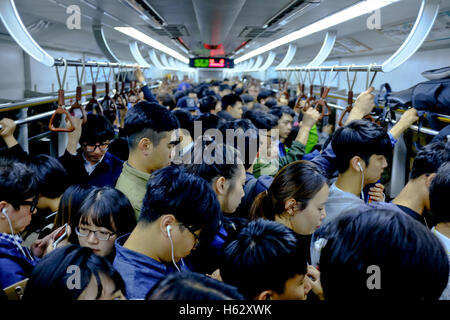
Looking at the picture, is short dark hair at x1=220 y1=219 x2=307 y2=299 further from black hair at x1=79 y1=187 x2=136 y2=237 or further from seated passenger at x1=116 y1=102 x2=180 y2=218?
seated passenger at x1=116 y1=102 x2=180 y2=218

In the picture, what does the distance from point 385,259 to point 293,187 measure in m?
0.89

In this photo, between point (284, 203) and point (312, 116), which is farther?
point (312, 116)

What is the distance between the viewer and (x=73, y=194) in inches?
73.0

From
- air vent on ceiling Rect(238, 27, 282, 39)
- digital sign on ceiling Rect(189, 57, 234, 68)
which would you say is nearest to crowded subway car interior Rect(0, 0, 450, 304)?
air vent on ceiling Rect(238, 27, 282, 39)

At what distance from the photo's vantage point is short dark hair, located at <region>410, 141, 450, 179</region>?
1854 millimetres

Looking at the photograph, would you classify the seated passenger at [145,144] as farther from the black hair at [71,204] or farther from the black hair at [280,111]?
the black hair at [280,111]

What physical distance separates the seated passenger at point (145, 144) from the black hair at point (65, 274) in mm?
943

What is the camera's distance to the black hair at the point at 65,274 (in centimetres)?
98

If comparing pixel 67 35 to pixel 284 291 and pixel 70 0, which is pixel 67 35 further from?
pixel 284 291

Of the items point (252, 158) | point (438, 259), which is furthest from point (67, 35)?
point (438, 259)

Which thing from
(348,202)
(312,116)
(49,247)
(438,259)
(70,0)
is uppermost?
(70,0)

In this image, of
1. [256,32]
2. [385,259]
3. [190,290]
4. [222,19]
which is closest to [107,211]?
[190,290]

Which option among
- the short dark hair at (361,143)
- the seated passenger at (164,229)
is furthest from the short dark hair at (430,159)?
the seated passenger at (164,229)

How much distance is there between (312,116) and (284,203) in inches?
65.9
